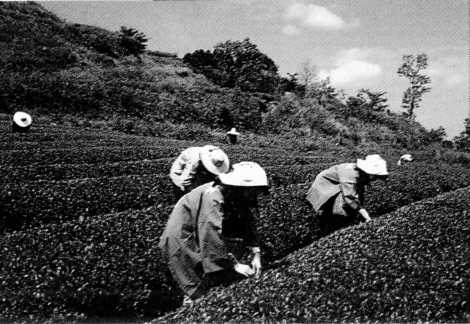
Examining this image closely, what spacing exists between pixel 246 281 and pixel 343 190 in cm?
273

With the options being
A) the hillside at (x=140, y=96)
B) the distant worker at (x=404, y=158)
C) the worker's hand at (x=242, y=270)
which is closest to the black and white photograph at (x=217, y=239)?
the worker's hand at (x=242, y=270)

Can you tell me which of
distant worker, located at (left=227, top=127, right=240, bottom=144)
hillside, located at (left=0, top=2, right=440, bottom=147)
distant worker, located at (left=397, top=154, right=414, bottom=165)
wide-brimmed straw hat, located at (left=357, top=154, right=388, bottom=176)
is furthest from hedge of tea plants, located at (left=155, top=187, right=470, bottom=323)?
hillside, located at (left=0, top=2, right=440, bottom=147)

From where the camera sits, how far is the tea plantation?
3596 mm

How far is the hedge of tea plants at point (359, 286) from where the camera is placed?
11.2 feet

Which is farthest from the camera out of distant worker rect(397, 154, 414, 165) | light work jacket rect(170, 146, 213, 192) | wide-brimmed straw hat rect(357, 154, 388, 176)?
distant worker rect(397, 154, 414, 165)

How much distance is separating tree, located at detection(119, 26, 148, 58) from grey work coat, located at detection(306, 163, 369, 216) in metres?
33.8

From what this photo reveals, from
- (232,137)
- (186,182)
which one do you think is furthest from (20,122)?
(186,182)

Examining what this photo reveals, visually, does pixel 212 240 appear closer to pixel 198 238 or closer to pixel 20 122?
pixel 198 238

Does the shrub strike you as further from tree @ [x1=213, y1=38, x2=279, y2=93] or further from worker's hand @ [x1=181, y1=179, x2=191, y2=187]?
tree @ [x1=213, y1=38, x2=279, y2=93]

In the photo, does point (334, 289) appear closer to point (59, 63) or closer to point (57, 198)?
point (57, 198)

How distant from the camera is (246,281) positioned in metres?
3.95

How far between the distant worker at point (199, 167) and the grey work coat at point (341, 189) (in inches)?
74.9

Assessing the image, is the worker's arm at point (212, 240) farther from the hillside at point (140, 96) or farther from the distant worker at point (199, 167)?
the hillside at point (140, 96)

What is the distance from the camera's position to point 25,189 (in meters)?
7.40
